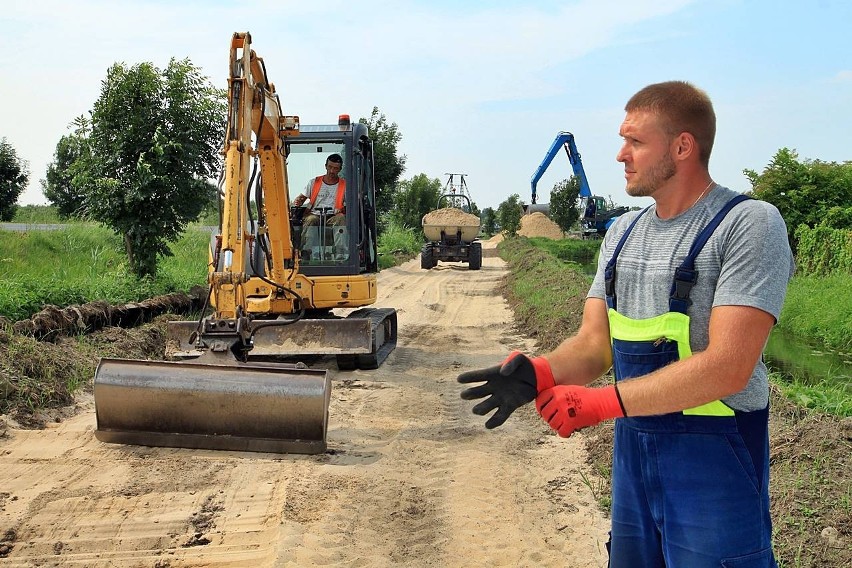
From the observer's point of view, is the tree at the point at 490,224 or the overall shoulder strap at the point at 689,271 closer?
the overall shoulder strap at the point at 689,271

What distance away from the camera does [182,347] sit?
25.3 ft

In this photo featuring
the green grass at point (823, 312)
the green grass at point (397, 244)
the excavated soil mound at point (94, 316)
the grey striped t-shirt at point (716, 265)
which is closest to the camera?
the grey striped t-shirt at point (716, 265)

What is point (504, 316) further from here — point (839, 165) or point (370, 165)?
point (839, 165)

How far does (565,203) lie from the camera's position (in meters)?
47.1

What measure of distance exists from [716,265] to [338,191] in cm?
744

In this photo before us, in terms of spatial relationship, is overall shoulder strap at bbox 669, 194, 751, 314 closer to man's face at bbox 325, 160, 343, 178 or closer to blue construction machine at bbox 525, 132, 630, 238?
man's face at bbox 325, 160, 343, 178

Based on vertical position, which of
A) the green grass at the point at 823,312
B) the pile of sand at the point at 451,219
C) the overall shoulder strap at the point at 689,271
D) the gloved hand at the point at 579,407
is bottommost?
the green grass at the point at 823,312

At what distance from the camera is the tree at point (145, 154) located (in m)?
11.2

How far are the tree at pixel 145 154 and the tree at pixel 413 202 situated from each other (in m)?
26.5

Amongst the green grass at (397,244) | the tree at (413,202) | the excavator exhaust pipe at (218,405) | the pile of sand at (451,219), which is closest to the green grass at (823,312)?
the excavator exhaust pipe at (218,405)

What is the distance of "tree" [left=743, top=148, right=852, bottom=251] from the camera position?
2017 centimetres

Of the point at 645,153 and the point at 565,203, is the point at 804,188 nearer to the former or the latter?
the point at 645,153

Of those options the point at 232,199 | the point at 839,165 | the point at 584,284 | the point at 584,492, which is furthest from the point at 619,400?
the point at 839,165

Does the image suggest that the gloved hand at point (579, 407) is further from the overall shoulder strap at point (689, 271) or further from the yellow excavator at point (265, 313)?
the yellow excavator at point (265, 313)
